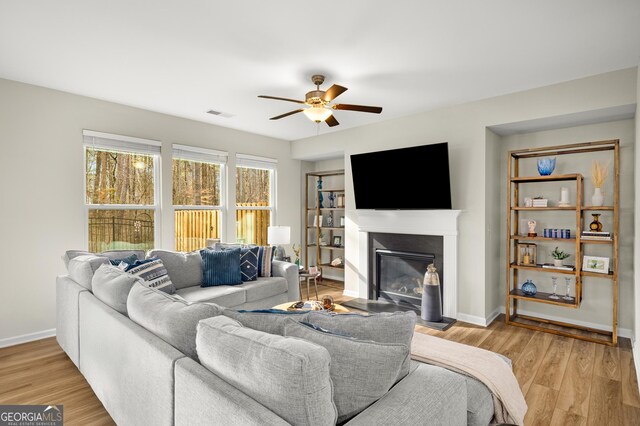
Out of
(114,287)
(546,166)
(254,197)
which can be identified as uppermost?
(546,166)

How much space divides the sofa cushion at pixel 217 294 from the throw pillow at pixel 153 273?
0.63ft

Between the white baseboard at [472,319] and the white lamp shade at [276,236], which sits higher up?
the white lamp shade at [276,236]

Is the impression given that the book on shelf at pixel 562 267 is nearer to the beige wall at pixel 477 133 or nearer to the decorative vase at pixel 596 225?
the decorative vase at pixel 596 225

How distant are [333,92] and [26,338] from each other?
378 centimetres

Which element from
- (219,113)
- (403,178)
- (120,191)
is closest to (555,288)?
(403,178)

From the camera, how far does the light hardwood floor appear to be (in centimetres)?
225

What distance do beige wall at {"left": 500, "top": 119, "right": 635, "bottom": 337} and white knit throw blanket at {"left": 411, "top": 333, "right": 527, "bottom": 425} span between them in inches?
104

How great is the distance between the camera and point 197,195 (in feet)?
16.0

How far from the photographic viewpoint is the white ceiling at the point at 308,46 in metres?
2.18

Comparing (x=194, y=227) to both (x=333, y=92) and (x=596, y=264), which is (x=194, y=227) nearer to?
(x=333, y=92)

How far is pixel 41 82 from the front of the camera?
11.1ft

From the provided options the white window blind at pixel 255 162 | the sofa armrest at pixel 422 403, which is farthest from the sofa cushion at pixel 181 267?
the sofa armrest at pixel 422 403

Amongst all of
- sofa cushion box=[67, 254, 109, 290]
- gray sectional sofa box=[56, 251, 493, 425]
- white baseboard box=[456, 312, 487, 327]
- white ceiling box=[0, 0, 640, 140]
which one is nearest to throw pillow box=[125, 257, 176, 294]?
sofa cushion box=[67, 254, 109, 290]

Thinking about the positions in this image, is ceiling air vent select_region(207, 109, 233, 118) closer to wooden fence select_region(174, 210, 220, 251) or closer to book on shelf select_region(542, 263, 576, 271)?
wooden fence select_region(174, 210, 220, 251)
